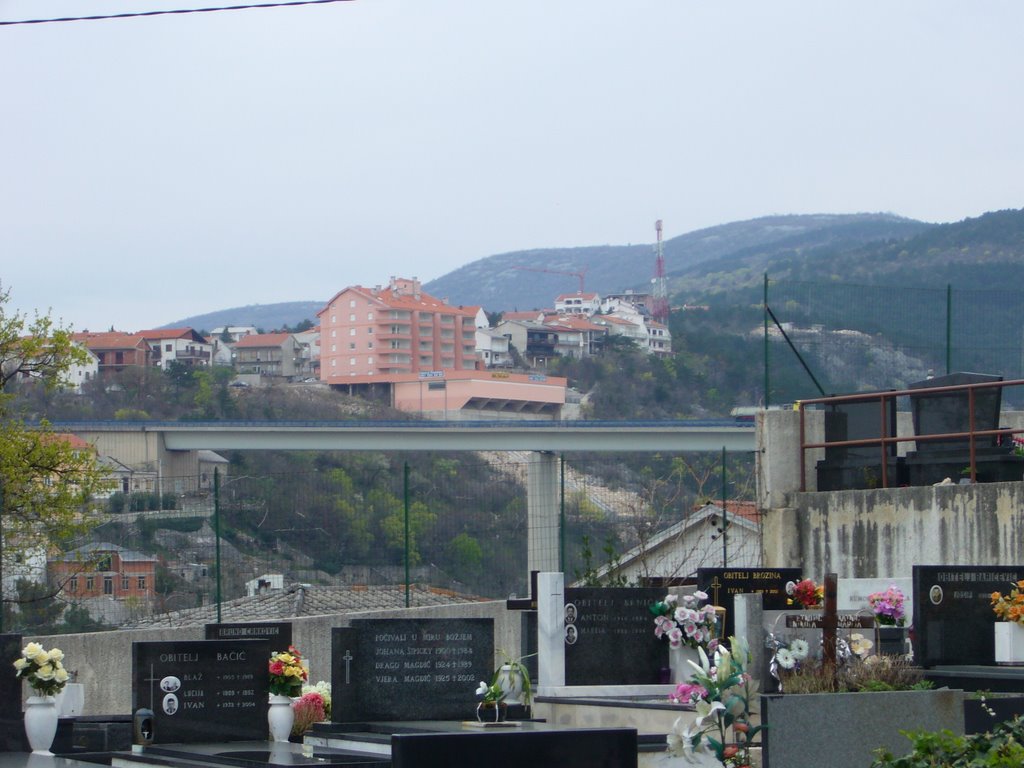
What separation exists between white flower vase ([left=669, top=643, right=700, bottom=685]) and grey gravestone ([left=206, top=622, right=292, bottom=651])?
3.71m

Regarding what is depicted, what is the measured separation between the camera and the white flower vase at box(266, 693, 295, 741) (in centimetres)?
1348

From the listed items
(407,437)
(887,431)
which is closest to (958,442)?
(887,431)

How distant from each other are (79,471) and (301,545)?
3.94 m

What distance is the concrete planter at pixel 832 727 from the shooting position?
8477 millimetres

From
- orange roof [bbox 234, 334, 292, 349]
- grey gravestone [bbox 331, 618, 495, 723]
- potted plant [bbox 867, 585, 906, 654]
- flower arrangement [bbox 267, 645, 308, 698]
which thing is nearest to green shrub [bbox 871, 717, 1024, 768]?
grey gravestone [bbox 331, 618, 495, 723]

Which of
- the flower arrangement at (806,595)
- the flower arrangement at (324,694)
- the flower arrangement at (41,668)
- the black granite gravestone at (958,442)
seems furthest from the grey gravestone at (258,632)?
the black granite gravestone at (958,442)

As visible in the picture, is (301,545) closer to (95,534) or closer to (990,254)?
(95,534)

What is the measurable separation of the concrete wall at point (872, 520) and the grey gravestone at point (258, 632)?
755 centimetres

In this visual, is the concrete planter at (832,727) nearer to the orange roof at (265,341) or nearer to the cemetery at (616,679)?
the cemetery at (616,679)

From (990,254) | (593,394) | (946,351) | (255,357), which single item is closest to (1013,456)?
(946,351)

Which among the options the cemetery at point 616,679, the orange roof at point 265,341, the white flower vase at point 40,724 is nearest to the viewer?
the cemetery at point 616,679

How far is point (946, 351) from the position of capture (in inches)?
980

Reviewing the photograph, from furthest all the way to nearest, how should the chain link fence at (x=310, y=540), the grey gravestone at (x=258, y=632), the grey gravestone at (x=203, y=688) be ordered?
the chain link fence at (x=310, y=540) < the grey gravestone at (x=258, y=632) < the grey gravestone at (x=203, y=688)

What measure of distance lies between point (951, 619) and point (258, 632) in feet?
22.7
